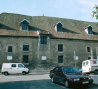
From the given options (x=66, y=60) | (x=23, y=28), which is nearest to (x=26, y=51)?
(x=23, y=28)

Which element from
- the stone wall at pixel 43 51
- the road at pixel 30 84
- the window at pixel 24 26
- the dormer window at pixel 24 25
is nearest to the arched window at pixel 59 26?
the stone wall at pixel 43 51

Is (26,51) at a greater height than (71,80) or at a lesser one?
greater

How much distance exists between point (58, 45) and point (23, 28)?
784 cm

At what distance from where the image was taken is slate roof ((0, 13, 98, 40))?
24675mm

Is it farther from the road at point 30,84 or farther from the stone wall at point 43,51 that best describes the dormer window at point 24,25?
the road at point 30,84

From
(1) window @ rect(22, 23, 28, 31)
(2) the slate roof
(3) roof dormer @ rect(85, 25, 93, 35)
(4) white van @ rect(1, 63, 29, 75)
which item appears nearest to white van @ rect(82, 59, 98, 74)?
(2) the slate roof

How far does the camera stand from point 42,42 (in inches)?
988

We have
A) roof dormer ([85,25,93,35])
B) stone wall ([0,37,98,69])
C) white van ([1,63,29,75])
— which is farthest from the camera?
roof dormer ([85,25,93,35])

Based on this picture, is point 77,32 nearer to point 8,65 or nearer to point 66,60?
point 66,60

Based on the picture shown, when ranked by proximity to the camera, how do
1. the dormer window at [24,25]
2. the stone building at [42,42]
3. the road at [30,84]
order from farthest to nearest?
the dormer window at [24,25] → the stone building at [42,42] → the road at [30,84]

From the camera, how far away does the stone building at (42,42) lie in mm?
23842

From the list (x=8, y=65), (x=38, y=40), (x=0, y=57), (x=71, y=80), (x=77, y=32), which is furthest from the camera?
(x=77, y=32)

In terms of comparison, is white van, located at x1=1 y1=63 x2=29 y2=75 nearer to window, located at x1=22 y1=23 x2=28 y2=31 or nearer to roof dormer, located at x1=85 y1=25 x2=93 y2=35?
window, located at x1=22 y1=23 x2=28 y2=31

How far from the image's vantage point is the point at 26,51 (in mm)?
24219
